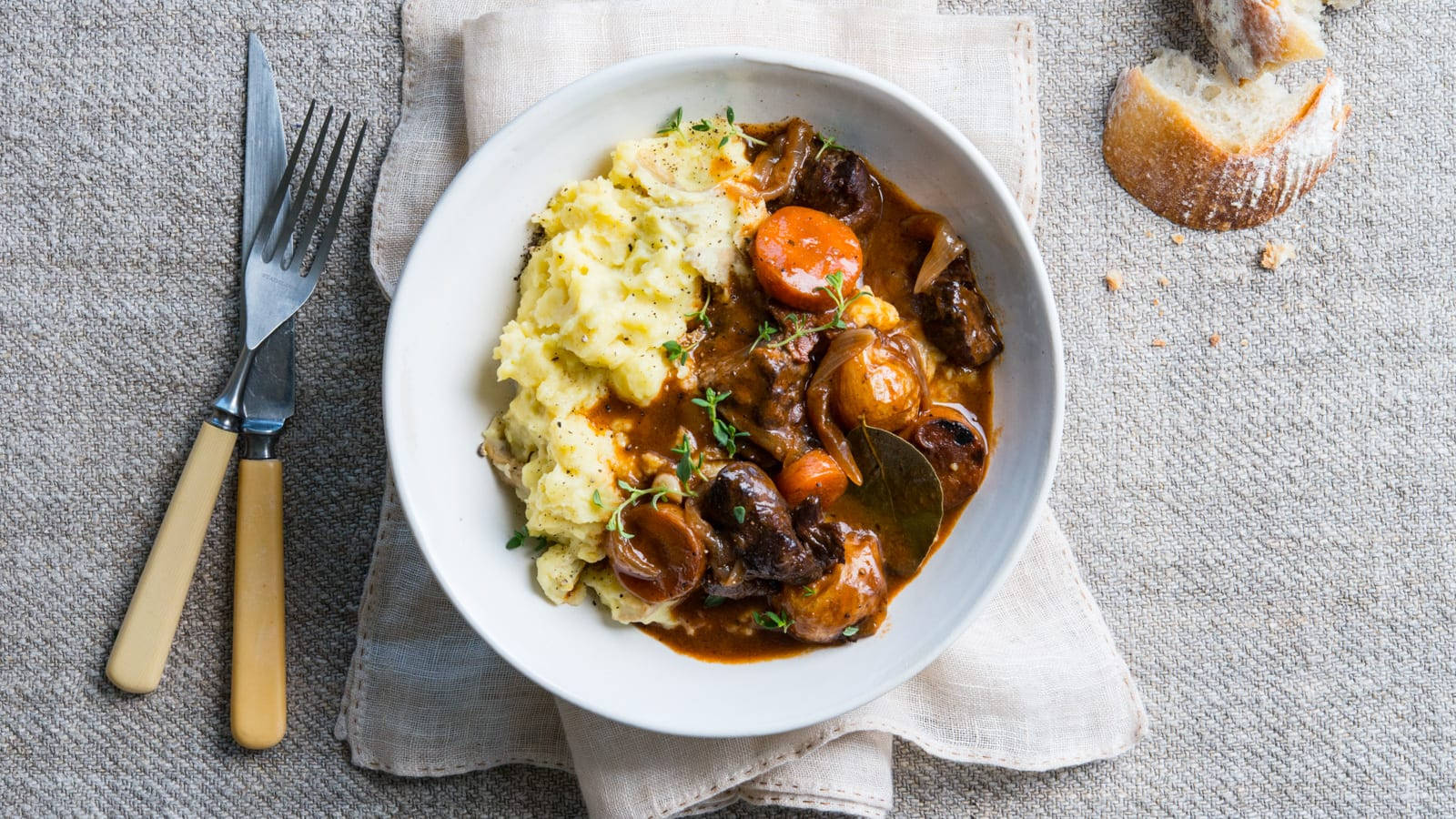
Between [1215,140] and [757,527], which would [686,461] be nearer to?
[757,527]

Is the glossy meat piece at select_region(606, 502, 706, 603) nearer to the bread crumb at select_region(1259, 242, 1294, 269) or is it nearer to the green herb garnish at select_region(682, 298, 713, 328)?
the green herb garnish at select_region(682, 298, 713, 328)

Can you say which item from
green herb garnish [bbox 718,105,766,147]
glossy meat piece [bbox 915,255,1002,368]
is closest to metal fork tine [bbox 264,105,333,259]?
green herb garnish [bbox 718,105,766,147]

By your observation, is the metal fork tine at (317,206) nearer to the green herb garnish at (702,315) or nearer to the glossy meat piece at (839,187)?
the green herb garnish at (702,315)

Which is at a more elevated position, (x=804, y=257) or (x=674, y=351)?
(x=804, y=257)

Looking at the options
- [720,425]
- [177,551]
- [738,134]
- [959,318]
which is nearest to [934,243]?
[959,318]

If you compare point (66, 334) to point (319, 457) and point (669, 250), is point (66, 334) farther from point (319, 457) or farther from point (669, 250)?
point (669, 250)
